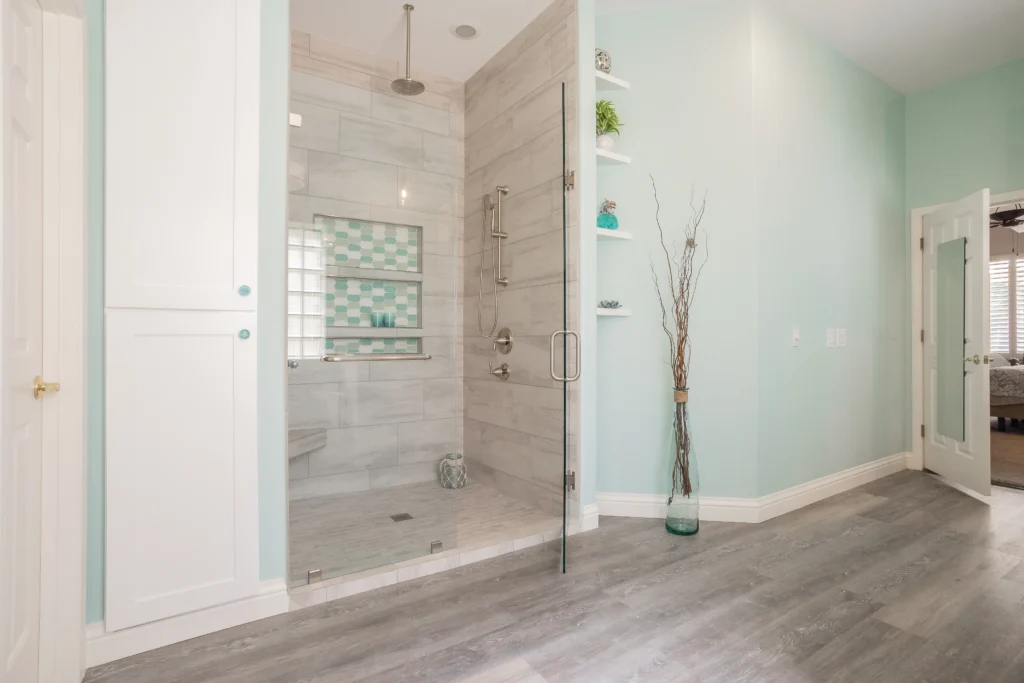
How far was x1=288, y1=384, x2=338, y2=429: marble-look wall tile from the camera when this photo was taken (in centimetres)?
317

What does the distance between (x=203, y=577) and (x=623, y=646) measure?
1.46 m

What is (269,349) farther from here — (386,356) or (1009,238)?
(1009,238)

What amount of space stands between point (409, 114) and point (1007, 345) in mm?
9202

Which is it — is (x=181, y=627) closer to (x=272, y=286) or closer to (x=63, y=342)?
(x=63, y=342)

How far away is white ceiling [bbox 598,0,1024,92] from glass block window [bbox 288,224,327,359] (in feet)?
7.58

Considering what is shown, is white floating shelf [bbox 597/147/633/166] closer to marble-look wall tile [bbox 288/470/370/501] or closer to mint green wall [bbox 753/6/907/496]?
mint green wall [bbox 753/6/907/496]

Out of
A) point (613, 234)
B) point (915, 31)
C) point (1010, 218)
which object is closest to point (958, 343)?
point (915, 31)

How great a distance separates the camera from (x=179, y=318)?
1.69 metres

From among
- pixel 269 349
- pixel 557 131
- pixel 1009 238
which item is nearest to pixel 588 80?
pixel 557 131

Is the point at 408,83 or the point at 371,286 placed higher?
the point at 408,83

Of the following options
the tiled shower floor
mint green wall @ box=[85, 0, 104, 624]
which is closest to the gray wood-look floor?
the tiled shower floor

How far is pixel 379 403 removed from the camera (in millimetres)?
3492

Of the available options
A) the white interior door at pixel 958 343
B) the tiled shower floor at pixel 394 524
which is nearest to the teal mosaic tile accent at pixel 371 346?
the tiled shower floor at pixel 394 524

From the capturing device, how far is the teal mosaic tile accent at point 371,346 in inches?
131
